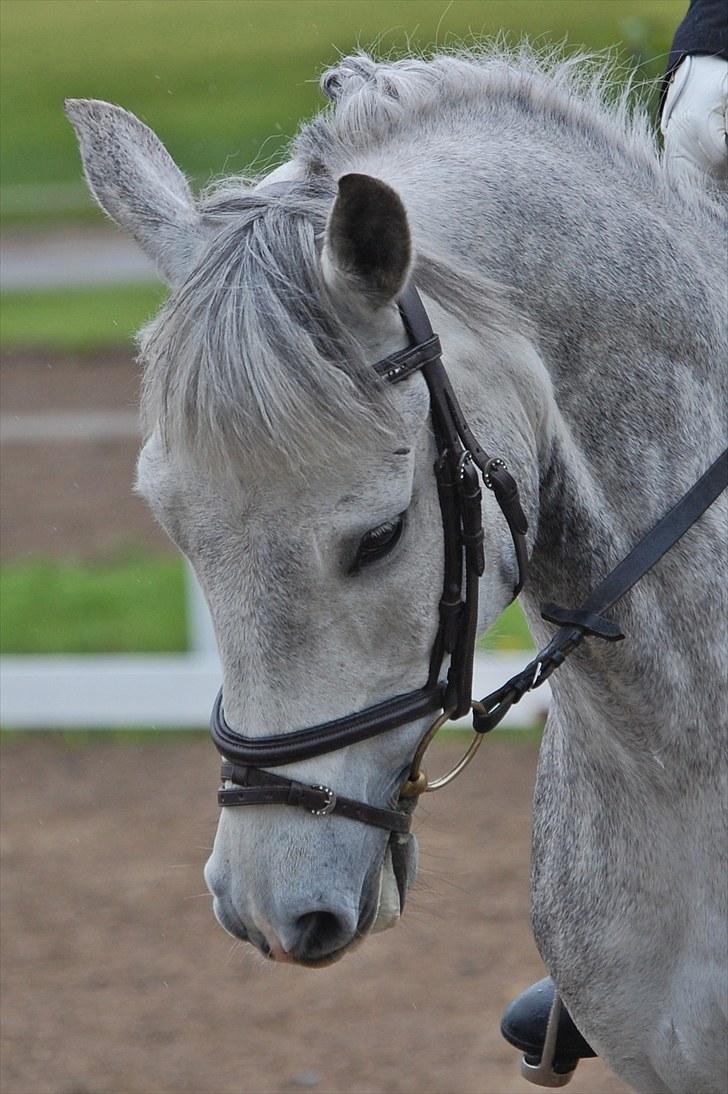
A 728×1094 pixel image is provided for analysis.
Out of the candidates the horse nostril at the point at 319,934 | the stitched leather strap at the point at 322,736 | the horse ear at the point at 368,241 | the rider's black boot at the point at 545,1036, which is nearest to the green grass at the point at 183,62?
the rider's black boot at the point at 545,1036

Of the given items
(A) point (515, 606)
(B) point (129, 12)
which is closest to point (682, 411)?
(A) point (515, 606)

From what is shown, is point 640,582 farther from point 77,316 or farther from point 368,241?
point 77,316

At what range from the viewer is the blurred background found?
13.9 ft

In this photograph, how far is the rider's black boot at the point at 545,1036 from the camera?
2.87 m

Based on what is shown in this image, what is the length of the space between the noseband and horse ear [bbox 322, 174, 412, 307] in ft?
0.24

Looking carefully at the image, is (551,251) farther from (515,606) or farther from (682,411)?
(515,606)

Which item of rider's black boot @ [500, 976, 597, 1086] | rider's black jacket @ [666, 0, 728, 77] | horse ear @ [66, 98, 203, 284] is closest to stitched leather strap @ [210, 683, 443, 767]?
horse ear @ [66, 98, 203, 284]

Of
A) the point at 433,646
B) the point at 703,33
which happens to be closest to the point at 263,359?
the point at 433,646

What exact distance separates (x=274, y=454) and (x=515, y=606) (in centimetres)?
626

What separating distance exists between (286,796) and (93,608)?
6.02 meters

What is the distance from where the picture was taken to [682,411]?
2.22 m

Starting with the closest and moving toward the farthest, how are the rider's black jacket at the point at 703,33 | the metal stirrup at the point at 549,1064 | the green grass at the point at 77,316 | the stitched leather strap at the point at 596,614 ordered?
the stitched leather strap at the point at 596,614 < the rider's black jacket at the point at 703,33 < the metal stirrup at the point at 549,1064 < the green grass at the point at 77,316

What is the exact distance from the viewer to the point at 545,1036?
2.94 metres

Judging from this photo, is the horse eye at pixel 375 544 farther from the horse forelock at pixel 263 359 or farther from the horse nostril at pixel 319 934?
the horse nostril at pixel 319 934
